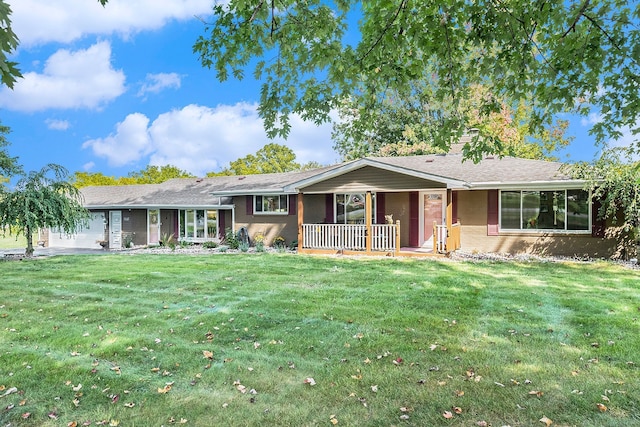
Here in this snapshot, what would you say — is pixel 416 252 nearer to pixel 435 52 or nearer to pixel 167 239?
pixel 435 52

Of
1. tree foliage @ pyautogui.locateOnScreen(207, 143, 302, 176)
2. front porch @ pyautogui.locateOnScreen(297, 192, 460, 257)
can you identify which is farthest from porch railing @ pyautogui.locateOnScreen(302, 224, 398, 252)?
tree foliage @ pyautogui.locateOnScreen(207, 143, 302, 176)

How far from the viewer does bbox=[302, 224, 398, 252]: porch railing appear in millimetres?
14070

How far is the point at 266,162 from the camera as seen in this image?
→ 42.9 metres

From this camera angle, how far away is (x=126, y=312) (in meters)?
6.27

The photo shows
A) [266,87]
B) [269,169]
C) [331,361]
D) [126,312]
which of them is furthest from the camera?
[269,169]

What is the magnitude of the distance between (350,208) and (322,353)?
39.8ft

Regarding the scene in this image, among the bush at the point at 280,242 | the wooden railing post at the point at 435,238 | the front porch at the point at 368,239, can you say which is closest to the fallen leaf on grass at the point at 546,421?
the front porch at the point at 368,239

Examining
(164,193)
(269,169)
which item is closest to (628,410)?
(164,193)

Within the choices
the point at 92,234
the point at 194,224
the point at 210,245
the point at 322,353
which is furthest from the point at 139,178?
the point at 322,353

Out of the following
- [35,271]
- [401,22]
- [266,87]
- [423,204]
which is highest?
[401,22]

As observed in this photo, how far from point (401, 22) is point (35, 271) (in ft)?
38.7

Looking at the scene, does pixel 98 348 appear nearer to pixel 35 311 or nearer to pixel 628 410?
pixel 35 311

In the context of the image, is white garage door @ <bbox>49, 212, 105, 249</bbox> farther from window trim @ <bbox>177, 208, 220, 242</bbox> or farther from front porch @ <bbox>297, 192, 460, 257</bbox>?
front porch @ <bbox>297, 192, 460, 257</bbox>

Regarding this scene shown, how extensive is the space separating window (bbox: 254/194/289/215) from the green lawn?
29.8 feet
